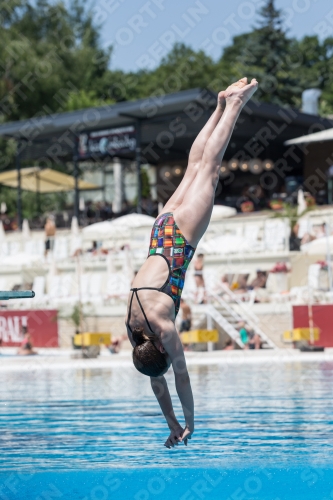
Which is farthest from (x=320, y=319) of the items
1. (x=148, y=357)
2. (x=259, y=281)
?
(x=148, y=357)

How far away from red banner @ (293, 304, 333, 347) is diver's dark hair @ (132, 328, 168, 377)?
12478mm

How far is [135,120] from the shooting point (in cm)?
2741

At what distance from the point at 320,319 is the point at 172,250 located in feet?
40.5

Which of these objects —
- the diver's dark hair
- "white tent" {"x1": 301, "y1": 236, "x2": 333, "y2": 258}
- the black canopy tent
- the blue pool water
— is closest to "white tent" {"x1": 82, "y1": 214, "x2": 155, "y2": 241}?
the black canopy tent

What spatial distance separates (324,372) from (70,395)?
3842 millimetres

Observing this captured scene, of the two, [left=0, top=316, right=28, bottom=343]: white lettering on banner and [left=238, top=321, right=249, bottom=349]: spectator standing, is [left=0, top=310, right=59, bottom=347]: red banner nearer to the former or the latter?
[left=0, top=316, right=28, bottom=343]: white lettering on banner

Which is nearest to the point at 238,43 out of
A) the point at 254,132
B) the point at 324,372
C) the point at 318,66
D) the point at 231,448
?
the point at 318,66

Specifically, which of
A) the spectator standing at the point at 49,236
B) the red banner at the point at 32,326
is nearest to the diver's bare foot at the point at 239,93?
Result: the red banner at the point at 32,326

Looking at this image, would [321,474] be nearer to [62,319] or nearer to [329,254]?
[329,254]

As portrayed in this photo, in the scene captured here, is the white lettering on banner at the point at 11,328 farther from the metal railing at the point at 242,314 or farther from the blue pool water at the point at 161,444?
the blue pool water at the point at 161,444

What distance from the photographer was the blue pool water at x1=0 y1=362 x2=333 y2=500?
413 cm

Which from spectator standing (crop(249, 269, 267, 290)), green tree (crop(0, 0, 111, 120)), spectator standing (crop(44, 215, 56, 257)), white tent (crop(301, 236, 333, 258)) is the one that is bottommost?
spectator standing (crop(249, 269, 267, 290))

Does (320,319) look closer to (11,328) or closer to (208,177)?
(11,328)

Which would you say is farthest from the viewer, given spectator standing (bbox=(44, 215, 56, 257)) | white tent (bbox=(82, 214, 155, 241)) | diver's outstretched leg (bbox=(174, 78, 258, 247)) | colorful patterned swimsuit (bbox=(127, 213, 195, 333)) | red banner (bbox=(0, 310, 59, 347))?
spectator standing (bbox=(44, 215, 56, 257))
